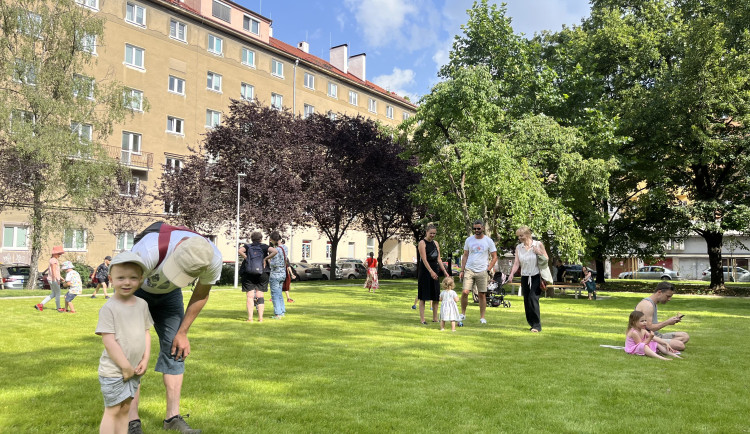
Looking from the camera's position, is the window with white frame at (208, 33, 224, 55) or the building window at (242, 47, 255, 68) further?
the building window at (242, 47, 255, 68)

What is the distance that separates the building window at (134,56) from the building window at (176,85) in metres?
2.47

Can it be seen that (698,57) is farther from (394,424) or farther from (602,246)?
(394,424)

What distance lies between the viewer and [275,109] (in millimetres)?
35094

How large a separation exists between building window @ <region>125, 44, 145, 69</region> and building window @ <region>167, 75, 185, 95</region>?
2469mm

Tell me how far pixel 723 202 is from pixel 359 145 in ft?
72.0

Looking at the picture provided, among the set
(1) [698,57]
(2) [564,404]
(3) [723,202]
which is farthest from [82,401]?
(3) [723,202]

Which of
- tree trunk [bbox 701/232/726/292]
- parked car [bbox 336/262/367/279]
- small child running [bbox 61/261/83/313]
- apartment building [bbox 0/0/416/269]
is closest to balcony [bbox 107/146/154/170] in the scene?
apartment building [bbox 0/0/416/269]

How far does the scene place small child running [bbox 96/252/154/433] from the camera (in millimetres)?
3424

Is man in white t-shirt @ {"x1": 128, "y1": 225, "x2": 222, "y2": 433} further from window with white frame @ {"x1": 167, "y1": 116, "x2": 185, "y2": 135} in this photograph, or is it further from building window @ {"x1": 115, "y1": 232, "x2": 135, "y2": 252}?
window with white frame @ {"x1": 167, "y1": 116, "x2": 185, "y2": 135}

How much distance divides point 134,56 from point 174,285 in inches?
1572

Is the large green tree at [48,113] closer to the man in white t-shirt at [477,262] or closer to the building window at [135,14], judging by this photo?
the building window at [135,14]

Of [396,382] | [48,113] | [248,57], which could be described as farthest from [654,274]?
[396,382]

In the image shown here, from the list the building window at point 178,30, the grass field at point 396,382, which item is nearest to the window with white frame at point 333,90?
the building window at point 178,30

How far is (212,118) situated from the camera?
144 ft
